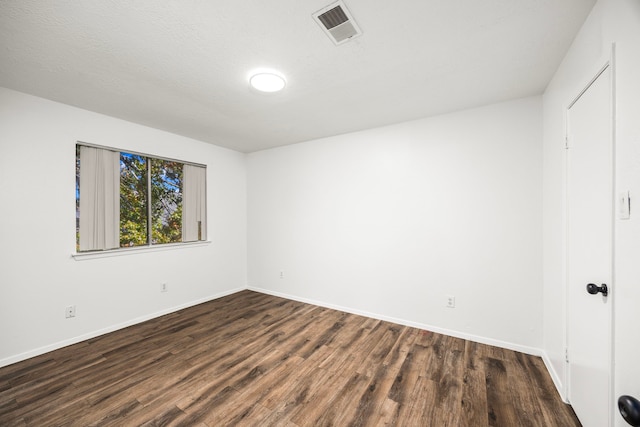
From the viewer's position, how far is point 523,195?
2525 mm

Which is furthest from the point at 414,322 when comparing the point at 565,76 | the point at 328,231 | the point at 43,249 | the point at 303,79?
the point at 43,249

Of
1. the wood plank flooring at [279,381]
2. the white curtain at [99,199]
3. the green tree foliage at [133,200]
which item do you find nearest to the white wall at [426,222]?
the wood plank flooring at [279,381]

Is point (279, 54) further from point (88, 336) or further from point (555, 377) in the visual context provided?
point (88, 336)

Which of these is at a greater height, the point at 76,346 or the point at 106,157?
the point at 106,157

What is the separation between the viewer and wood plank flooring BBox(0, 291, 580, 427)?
171 centimetres

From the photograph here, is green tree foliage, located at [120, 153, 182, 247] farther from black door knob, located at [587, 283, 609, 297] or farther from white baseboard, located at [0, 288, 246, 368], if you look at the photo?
black door knob, located at [587, 283, 609, 297]

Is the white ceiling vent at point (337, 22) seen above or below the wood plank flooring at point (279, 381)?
above

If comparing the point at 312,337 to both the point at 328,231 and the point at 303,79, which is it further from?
the point at 303,79

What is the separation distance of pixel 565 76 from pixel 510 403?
2.51m

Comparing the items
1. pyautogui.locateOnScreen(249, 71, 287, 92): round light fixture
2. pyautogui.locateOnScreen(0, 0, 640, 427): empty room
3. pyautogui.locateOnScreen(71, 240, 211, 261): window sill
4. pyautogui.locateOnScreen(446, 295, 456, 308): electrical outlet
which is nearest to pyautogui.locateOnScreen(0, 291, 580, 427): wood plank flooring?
pyautogui.locateOnScreen(0, 0, 640, 427): empty room

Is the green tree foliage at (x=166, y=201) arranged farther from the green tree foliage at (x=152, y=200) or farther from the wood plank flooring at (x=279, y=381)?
the wood plank flooring at (x=279, y=381)

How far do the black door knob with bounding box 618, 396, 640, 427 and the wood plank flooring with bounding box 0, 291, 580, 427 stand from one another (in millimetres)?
1421

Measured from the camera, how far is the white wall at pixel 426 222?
2537 mm

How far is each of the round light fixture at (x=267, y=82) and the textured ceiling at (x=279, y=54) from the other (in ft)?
0.29
